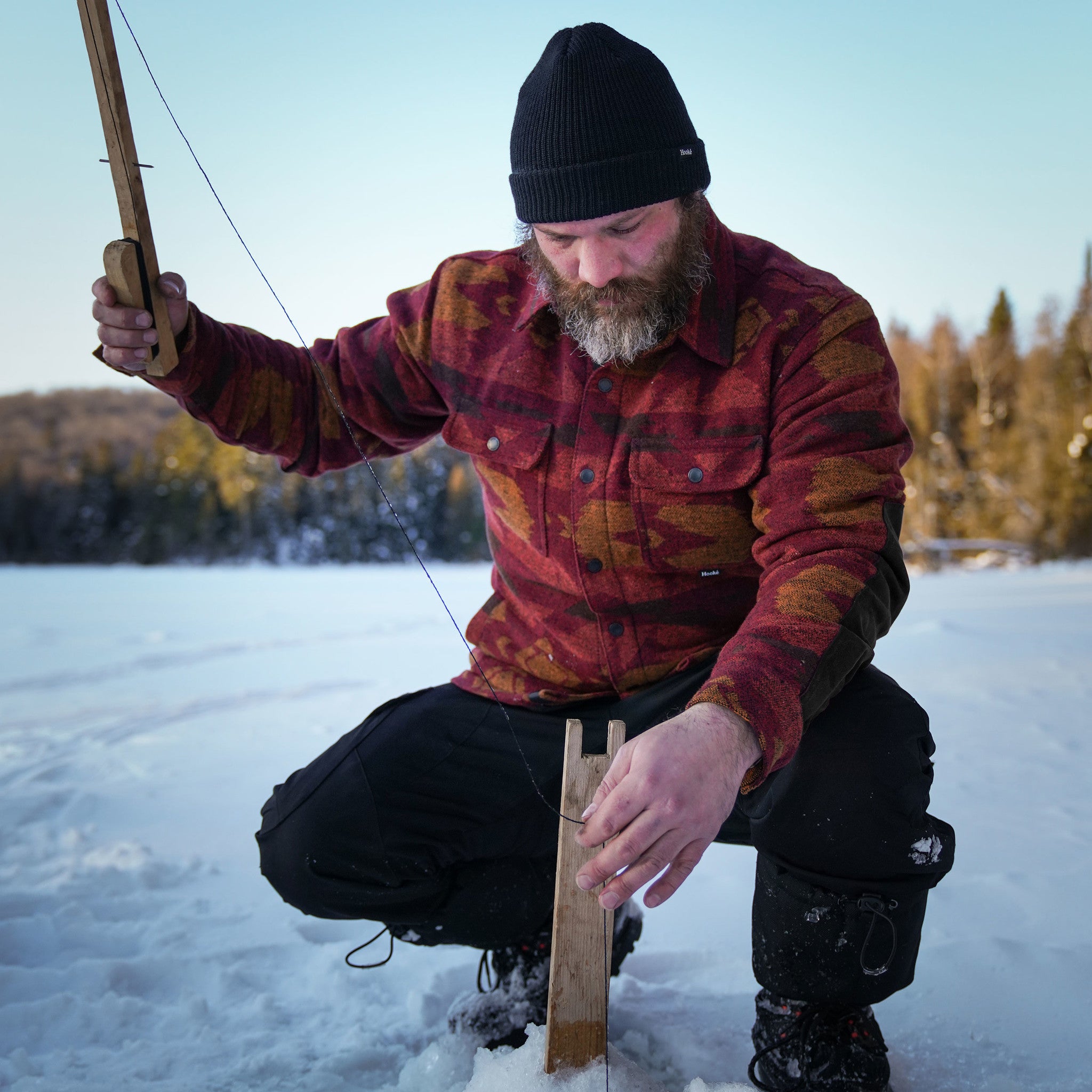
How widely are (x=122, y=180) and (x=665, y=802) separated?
4.54 ft

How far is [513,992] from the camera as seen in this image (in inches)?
62.0

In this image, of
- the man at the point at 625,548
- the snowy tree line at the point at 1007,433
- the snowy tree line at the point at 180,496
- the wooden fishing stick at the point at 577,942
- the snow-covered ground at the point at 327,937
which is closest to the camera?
the wooden fishing stick at the point at 577,942

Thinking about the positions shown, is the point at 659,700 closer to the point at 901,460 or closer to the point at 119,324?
the point at 901,460

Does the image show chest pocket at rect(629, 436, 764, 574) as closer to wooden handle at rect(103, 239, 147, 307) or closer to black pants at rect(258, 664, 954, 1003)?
black pants at rect(258, 664, 954, 1003)

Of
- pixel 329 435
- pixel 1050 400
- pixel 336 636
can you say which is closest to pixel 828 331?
pixel 329 435

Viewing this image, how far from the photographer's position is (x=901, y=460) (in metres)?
1.33

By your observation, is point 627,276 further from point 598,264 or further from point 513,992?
point 513,992

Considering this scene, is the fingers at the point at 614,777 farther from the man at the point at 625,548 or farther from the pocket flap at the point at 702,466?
the pocket flap at the point at 702,466

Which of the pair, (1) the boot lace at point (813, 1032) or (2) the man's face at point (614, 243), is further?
(2) the man's face at point (614, 243)

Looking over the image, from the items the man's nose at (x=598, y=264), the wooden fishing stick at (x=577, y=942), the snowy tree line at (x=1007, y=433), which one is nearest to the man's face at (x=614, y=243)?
the man's nose at (x=598, y=264)


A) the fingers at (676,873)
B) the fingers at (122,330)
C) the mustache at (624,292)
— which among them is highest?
the mustache at (624,292)

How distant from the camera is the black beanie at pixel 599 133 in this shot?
1.49 meters

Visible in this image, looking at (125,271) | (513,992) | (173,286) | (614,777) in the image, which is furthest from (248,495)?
(614,777)

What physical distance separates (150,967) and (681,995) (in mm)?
1050
